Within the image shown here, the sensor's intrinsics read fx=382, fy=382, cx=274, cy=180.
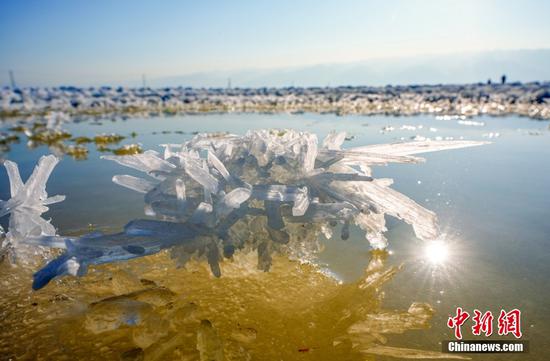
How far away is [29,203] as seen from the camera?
123 cm

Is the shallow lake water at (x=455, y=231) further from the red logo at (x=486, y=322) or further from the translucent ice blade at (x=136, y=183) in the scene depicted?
the translucent ice blade at (x=136, y=183)

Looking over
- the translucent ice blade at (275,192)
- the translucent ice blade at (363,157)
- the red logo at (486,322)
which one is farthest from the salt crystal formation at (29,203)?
the red logo at (486,322)

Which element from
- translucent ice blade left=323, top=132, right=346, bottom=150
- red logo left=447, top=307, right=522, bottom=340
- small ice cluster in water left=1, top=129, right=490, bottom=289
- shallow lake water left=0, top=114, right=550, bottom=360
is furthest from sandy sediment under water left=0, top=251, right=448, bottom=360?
translucent ice blade left=323, top=132, right=346, bottom=150

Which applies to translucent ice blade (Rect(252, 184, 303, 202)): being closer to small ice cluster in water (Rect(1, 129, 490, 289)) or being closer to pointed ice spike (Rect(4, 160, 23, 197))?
small ice cluster in water (Rect(1, 129, 490, 289))

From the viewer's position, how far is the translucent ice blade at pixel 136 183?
3.38 ft

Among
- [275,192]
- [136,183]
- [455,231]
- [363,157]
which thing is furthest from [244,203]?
[455,231]

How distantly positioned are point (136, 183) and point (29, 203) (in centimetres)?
45

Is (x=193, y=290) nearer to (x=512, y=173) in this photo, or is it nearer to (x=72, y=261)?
(x=72, y=261)

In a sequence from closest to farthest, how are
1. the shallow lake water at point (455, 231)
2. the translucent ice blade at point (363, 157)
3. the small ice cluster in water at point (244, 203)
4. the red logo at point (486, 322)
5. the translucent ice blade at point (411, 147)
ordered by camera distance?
the small ice cluster in water at point (244, 203) < the translucent ice blade at point (363, 157) < the translucent ice blade at point (411, 147) < the red logo at point (486, 322) < the shallow lake water at point (455, 231)

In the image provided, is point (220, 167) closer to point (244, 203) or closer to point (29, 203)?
point (244, 203)

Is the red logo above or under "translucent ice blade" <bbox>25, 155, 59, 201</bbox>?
under

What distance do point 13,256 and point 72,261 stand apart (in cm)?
76

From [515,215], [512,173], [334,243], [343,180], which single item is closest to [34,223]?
[343,180]

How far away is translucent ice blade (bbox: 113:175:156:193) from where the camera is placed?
103 centimetres
